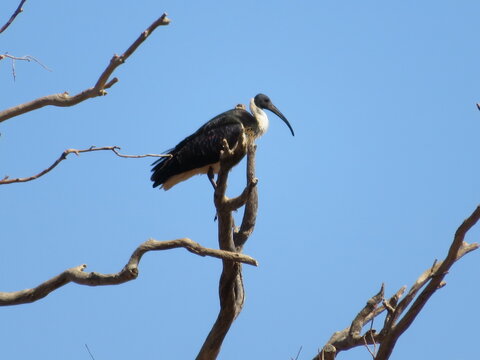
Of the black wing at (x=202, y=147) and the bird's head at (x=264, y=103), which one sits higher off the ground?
the bird's head at (x=264, y=103)

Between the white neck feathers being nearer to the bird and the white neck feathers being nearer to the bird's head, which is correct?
the bird

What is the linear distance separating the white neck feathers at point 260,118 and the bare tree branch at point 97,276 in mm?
6306

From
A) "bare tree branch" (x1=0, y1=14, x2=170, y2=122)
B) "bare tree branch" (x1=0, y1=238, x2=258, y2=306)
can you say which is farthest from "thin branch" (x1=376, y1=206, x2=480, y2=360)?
"bare tree branch" (x1=0, y1=14, x2=170, y2=122)

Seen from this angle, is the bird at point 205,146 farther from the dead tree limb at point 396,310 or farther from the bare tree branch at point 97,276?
the bare tree branch at point 97,276

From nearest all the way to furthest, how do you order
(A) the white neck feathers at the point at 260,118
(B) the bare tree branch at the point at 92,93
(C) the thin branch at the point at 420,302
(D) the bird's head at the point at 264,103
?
(B) the bare tree branch at the point at 92,93
(C) the thin branch at the point at 420,302
(A) the white neck feathers at the point at 260,118
(D) the bird's head at the point at 264,103

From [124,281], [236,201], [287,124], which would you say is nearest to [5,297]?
[124,281]

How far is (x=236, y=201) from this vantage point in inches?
288

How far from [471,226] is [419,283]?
130 cm

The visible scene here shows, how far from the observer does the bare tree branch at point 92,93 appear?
5199 millimetres

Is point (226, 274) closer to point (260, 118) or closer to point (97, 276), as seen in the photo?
point (97, 276)

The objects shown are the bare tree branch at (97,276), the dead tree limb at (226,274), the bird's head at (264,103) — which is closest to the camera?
the bare tree branch at (97,276)

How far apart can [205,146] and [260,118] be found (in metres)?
1.00

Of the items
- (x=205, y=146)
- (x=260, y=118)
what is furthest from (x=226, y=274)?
(x=260, y=118)

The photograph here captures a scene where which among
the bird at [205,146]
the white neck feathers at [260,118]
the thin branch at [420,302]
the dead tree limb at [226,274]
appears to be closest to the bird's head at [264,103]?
the white neck feathers at [260,118]
